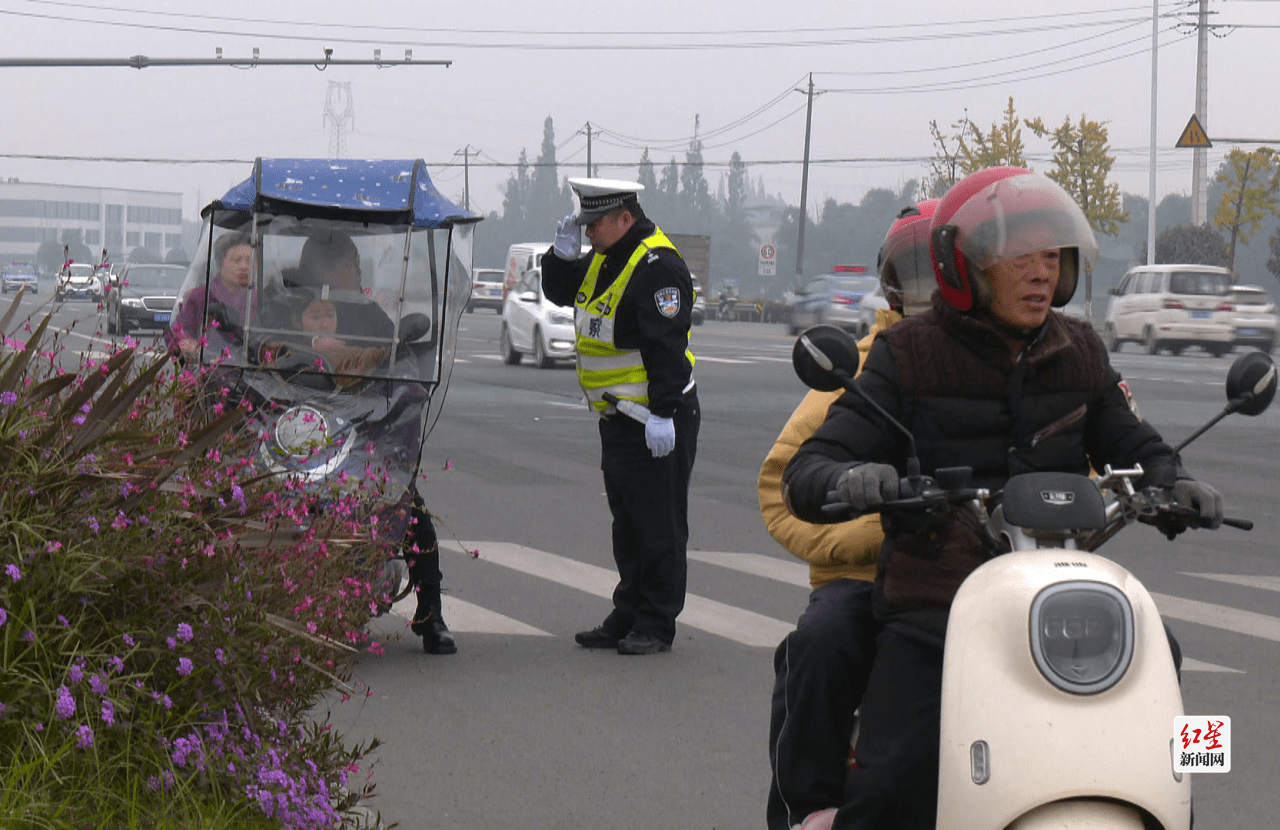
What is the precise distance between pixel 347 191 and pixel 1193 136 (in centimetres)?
4368

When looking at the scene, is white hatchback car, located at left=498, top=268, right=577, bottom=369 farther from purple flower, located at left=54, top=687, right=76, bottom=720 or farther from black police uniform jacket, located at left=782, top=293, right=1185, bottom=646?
black police uniform jacket, located at left=782, top=293, right=1185, bottom=646

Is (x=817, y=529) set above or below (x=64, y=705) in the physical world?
above

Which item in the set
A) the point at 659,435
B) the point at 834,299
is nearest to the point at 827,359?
the point at 659,435

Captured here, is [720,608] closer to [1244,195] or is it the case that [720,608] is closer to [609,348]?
[609,348]

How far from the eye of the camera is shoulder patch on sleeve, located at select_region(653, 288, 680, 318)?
7578 mm

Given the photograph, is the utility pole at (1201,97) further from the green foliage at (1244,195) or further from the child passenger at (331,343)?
the child passenger at (331,343)

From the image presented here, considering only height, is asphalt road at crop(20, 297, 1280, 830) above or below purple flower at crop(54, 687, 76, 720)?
below

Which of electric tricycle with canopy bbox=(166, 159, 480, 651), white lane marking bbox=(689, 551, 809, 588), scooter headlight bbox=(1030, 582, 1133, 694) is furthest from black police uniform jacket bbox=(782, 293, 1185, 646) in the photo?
white lane marking bbox=(689, 551, 809, 588)

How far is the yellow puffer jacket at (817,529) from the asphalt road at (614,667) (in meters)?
1.46

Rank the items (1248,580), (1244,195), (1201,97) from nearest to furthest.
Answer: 1. (1248,580)
2. (1201,97)
3. (1244,195)

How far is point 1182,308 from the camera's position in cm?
3750

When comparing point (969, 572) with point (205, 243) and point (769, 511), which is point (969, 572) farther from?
point (205, 243)

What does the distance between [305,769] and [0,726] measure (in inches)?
29.0

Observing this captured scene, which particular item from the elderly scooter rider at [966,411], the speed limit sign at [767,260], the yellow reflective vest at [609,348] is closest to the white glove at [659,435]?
the yellow reflective vest at [609,348]
